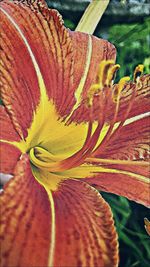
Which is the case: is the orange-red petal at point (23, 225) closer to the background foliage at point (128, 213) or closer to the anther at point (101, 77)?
the anther at point (101, 77)

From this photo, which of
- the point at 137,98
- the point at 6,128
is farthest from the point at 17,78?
the point at 137,98

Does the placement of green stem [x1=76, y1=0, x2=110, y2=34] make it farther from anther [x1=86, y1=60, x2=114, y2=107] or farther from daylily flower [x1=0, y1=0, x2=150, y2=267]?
anther [x1=86, y1=60, x2=114, y2=107]

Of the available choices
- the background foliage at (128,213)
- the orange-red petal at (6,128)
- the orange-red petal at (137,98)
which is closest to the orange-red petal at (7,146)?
the orange-red petal at (6,128)

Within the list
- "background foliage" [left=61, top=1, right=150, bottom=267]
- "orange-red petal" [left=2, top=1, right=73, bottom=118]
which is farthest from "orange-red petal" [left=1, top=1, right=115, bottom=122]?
"background foliage" [left=61, top=1, right=150, bottom=267]

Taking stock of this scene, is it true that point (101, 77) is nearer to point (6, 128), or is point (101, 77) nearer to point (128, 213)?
point (6, 128)

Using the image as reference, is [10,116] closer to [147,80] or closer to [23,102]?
[23,102]
